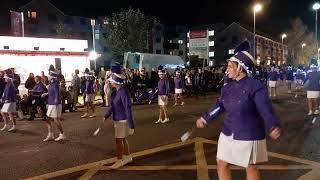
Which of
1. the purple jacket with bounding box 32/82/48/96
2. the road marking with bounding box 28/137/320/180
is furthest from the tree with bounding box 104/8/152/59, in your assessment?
the road marking with bounding box 28/137/320/180

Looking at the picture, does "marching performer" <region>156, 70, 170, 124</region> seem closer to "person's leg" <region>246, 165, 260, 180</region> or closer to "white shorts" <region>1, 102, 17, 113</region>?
"white shorts" <region>1, 102, 17, 113</region>

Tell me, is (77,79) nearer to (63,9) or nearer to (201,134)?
(201,134)

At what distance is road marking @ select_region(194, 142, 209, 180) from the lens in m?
7.64

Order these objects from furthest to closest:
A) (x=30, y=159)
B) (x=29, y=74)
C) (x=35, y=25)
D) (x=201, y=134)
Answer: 1. (x=35, y=25)
2. (x=29, y=74)
3. (x=201, y=134)
4. (x=30, y=159)

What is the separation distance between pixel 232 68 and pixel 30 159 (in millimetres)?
5869

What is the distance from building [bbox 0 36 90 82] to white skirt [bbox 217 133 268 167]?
16833 mm

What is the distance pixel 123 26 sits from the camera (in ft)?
182

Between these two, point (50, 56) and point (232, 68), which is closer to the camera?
point (232, 68)

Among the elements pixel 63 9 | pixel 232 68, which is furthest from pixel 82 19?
pixel 232 68

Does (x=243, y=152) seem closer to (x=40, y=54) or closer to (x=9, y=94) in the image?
(x=9, y=94)

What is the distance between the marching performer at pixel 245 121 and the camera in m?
5.10

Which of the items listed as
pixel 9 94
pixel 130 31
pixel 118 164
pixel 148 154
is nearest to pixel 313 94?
pixel 148 154

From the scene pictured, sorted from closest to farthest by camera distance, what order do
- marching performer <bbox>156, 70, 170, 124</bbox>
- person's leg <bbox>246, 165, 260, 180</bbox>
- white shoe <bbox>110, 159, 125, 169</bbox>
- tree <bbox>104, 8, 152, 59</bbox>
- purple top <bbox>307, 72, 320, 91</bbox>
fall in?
person's leg <bbox>246, 165, 260, 180</bbox> → white shoe <bbox>110, 159, 125, 169</bbox> → marching performer <bbox>156, 70, 170, 124</bbox> → purple top <bbox>307, 72, 320, 91</bbox> → tree <bbox>104, 8, 152, 59</bbox>

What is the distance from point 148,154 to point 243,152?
473 cm
